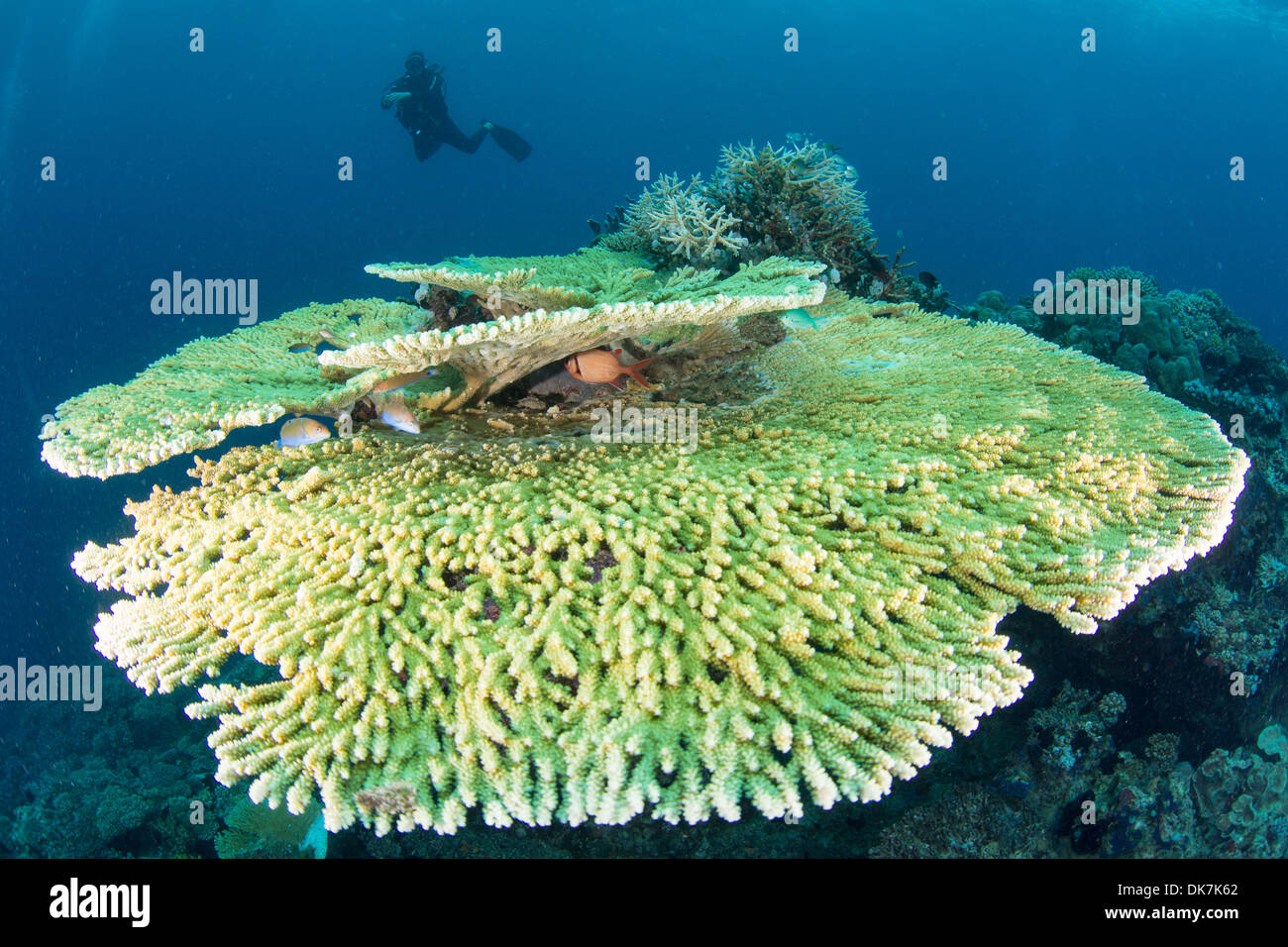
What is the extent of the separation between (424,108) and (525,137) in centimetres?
6445

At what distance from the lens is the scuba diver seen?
19.7 metres

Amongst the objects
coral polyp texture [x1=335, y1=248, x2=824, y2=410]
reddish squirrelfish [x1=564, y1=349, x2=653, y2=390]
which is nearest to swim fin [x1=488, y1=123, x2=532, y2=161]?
coral polyp texture [x1=335, y1=248, x2=824, y2=410]

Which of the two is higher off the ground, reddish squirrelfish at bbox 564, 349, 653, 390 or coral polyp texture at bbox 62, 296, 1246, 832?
reddish squirrelfish at bbox 564, 349, 653, 390

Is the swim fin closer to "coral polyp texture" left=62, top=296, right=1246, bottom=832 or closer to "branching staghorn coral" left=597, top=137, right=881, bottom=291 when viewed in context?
"branching staghorn coral" left=597, top=137, right=881, bottom=291

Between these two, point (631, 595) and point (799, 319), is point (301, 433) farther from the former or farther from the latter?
point (799, 319)

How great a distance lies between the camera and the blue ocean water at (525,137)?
4116cm

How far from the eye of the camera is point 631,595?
7.19 feet

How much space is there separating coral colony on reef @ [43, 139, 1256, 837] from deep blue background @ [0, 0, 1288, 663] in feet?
89.6

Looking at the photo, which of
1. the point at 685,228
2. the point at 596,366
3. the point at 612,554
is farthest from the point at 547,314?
the point at 685,228

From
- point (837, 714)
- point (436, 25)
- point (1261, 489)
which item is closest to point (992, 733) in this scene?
point (837, 714)

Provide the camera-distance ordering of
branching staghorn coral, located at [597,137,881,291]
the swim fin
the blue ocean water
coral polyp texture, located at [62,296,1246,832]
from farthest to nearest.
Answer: the blue ocean water → the swim fin → branching staghorn coral, located at [597,137,881,291] → coral polyp texture, located at [62,296,1246,832]
